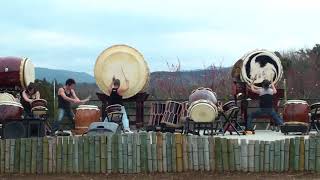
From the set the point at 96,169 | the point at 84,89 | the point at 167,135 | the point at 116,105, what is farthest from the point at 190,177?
the point at 84,89

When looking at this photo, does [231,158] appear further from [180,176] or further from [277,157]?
[180,176]

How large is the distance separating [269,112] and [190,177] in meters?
6.32

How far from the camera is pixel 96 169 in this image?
481 inches

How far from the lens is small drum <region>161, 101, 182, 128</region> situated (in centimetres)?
1736

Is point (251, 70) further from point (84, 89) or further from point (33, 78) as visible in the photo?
point (84, 89)

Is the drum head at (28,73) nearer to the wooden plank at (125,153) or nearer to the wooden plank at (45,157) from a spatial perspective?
the wooden plank at (45,157)

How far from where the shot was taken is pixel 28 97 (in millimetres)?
17234

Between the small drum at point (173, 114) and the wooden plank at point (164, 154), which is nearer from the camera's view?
the wooden plank at point (164, 154)

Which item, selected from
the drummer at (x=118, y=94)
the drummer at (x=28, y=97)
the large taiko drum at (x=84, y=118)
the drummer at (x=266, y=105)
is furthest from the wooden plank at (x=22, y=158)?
the drummer at (x=266, y=105)

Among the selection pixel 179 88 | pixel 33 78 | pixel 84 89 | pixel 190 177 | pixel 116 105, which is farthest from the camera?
pixel 179 88

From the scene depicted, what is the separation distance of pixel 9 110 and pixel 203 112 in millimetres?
4636

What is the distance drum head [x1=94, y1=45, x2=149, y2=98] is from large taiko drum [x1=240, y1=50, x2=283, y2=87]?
2828 mm

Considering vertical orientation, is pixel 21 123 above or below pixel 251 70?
below

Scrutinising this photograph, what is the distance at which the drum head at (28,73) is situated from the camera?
58.9 ft
